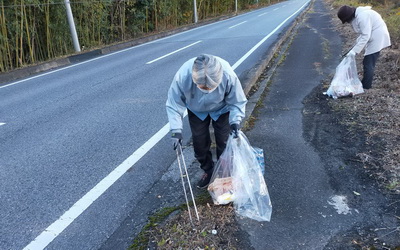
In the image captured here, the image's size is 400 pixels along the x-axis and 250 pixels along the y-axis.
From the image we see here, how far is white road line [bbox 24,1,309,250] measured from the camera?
7.95ft

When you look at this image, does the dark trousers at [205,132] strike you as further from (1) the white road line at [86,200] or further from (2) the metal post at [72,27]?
(2) the metal post at [72,27]

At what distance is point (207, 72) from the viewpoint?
2.14 metres

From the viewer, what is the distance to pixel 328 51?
8609 mm

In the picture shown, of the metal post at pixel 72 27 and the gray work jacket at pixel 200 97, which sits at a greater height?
the metal post at pixel 72 27

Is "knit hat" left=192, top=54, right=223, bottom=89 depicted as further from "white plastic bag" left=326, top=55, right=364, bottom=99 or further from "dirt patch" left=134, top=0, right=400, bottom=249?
"white plastic bag" left=326, top=55, right=364, bottom=99

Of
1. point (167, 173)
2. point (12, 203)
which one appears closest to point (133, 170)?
point (167, 173)

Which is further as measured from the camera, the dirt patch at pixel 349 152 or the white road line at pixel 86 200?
the white road line at pixel 86 200

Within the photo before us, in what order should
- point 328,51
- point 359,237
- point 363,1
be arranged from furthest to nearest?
point 363,1 < point 328,51 < point 359,237

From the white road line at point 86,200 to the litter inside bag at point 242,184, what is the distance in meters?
1.16

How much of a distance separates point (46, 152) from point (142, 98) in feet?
7.18

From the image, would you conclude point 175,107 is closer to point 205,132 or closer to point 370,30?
point 205,132

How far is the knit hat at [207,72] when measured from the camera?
214cm

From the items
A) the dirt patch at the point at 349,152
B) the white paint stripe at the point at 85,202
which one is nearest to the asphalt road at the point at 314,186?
the dirt patch at the point at 349,152

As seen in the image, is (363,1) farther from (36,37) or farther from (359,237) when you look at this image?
(359,237)
